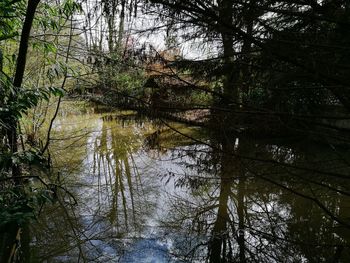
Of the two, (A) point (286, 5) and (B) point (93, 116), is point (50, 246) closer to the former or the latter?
(A) point (286, 5)

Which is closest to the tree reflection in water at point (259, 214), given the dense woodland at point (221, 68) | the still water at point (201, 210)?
the still water at point (201, 210)

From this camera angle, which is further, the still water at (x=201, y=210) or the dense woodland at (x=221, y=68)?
the still water at (x=201, y=210)

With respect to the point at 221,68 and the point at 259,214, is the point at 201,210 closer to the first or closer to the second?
the point at 259,214

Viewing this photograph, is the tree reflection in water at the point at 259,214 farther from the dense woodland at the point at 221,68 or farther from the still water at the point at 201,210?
the dense woodland at the point at 221,68

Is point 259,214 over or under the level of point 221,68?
under

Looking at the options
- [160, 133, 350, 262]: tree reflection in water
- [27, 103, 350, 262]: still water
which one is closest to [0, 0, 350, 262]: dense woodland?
[27, 103, 350, 262]: still water

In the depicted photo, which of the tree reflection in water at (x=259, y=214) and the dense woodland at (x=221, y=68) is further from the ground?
the dense woodland at (x=221, y=68)

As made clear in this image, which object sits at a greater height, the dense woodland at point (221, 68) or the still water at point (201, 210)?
the dense woodland at point (221, 68)

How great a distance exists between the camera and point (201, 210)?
4316 millimetres

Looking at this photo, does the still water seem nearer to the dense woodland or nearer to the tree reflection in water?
the tree reflection in water

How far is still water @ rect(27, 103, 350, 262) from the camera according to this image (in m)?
2.95

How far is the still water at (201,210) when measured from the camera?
2.95 metres

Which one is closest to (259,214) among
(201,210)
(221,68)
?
(201,210)

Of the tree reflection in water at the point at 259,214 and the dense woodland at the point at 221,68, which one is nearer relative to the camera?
the dense woodland at the point at 221,68
